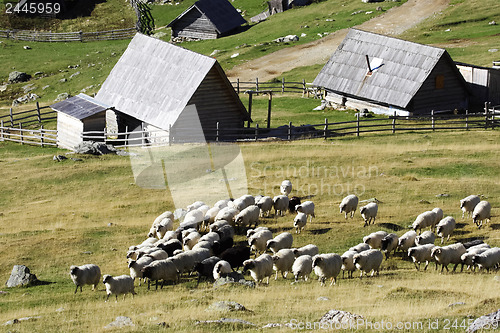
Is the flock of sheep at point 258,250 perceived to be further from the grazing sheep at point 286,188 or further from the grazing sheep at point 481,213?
the grazing sheep at point 286,188

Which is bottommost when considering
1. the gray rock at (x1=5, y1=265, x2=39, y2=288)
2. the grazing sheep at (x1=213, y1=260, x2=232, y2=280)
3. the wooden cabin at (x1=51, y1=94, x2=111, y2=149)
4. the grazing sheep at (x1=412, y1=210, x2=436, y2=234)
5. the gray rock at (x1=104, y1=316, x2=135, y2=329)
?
the gray rock at (x1=104, y1=316, x2=135, y2=329)

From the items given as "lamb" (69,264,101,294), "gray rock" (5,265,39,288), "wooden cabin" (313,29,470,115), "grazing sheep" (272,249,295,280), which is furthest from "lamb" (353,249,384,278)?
"wooden cabin" (313,29,470,115)

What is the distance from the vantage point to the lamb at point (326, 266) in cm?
1927

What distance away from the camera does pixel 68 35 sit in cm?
7650

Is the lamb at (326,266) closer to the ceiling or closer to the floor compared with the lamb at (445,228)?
closer to the floor

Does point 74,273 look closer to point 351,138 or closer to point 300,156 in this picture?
point 300,156

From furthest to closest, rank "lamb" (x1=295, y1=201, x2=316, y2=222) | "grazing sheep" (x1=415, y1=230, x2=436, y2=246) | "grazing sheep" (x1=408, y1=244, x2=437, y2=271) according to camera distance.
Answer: "lamb" (x1=295, y1=201, x2=316, y2=222), "grazing sheep" (x1=415, y1=230, x2=436, y2=246), "grazing sheep" (x1=408, y1=244, x2=437, y2=271)

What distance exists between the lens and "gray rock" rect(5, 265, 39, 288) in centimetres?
2053

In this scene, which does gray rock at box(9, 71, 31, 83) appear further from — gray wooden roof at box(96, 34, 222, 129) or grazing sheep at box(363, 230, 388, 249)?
grazing sheep at box(363, 230, 388, 249)

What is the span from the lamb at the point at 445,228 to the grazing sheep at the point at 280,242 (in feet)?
15.8

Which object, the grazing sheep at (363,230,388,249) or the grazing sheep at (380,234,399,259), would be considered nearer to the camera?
the grazing sheep at (380,234,399,259)

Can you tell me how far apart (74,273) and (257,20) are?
62623 mm

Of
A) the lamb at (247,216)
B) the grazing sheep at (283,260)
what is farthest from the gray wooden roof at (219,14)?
the grazing sheep at (283,260)

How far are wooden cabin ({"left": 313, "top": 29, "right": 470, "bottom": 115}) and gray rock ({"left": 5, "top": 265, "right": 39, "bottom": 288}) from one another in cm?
2692
